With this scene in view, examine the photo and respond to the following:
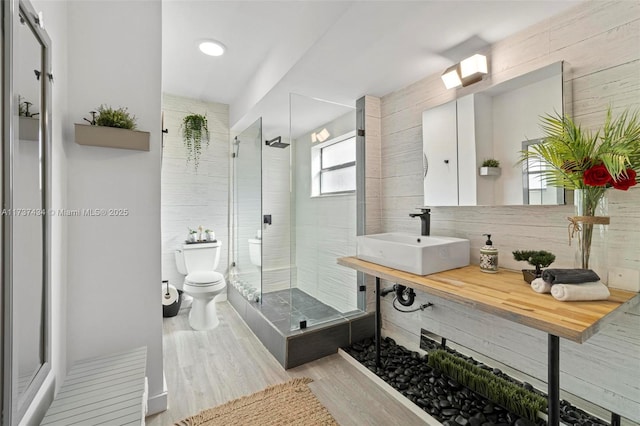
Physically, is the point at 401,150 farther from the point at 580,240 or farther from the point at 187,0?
the point at 187,0

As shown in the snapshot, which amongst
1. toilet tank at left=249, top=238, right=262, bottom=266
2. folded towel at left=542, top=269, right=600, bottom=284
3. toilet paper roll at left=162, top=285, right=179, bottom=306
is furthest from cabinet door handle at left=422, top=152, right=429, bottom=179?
toilet paper roll at left=162, top=285, right=179, bottom=306

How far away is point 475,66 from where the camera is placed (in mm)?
1770

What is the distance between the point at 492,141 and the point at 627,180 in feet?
2.39

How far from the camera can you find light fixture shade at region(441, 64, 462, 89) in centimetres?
187

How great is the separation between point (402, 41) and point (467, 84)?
0.53 metres

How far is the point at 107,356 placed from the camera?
148 centimetres

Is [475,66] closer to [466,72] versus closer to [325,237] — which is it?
[466,72]

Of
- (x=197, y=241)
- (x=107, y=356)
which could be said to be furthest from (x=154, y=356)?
(x=197, y=241)

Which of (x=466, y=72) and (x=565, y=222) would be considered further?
(x=466, y=72)

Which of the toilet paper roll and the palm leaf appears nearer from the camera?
the palm leaf

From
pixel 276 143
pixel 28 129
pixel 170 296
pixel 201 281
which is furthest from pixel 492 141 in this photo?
pixel 170 296

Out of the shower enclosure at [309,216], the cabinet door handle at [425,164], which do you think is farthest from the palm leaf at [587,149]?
the shower enclosure at [309,216]

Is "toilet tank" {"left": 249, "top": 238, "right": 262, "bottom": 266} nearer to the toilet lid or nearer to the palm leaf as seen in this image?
the toilet lid

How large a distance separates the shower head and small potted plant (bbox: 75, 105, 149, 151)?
137 centimetres
